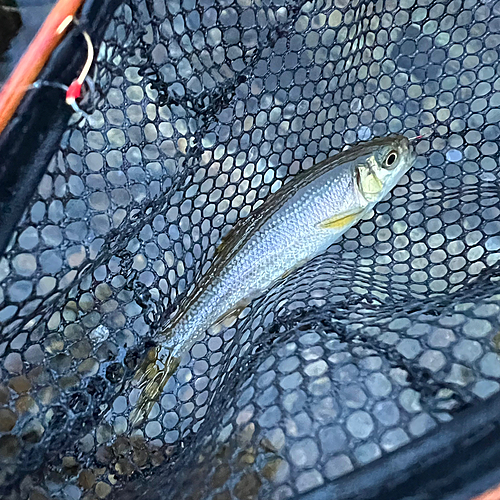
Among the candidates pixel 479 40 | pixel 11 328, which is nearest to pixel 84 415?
pixel 11 328

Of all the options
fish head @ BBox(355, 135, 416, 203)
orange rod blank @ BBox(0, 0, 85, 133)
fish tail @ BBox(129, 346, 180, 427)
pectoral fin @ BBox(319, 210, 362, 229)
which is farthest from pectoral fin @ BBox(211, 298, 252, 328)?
orange rod blank @ BBox(0, 0, 85, 133)

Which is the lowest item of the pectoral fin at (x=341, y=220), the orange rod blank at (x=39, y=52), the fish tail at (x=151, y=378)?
the fish tail at (x=151, y=378)

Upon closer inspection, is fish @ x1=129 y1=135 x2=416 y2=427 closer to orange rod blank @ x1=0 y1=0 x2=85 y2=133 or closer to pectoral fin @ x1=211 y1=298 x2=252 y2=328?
pectoral fin @ x1=211 y1=298 x2=252 y2=328

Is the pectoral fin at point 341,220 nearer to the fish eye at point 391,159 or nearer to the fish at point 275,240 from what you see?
the fish at point 275,240

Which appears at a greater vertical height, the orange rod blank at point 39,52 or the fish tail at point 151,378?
the orange rod blank at point 39,52

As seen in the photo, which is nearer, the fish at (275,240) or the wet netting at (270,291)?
the wet netting at (270,291)

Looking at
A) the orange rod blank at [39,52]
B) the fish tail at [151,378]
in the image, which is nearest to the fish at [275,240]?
the fish tail at [151,378]

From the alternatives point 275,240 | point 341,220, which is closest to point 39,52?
point 275,240

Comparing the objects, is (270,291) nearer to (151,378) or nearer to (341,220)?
(341,220)
